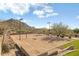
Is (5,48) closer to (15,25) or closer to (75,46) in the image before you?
(15,25)

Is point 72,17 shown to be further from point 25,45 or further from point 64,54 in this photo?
point 25,45

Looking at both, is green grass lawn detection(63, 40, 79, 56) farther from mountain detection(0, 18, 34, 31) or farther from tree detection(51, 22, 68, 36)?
mountain detection(0, 18, 34, 31)

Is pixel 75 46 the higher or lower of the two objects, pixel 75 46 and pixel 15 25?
the lower

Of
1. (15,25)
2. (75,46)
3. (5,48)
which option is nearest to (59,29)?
(75,46)

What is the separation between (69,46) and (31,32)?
490 mm

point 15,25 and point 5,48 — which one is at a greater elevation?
point 15,25

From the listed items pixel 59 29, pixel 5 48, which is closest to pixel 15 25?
pixel 5 48

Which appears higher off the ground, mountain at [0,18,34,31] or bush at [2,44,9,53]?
mountain at [0,18,34,31]

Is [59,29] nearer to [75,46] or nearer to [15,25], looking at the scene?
[75,46]

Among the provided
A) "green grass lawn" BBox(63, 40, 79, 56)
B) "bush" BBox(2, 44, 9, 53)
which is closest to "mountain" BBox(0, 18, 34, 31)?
"bush" BBox(2, 44, 9, 53)

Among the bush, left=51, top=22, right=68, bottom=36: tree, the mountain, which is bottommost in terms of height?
the bush

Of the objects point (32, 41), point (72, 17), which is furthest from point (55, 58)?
point (72, 17)

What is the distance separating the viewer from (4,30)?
251 cm

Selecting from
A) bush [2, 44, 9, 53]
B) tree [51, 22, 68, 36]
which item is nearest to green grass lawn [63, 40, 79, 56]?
tree [51, 22, 68, 36]
